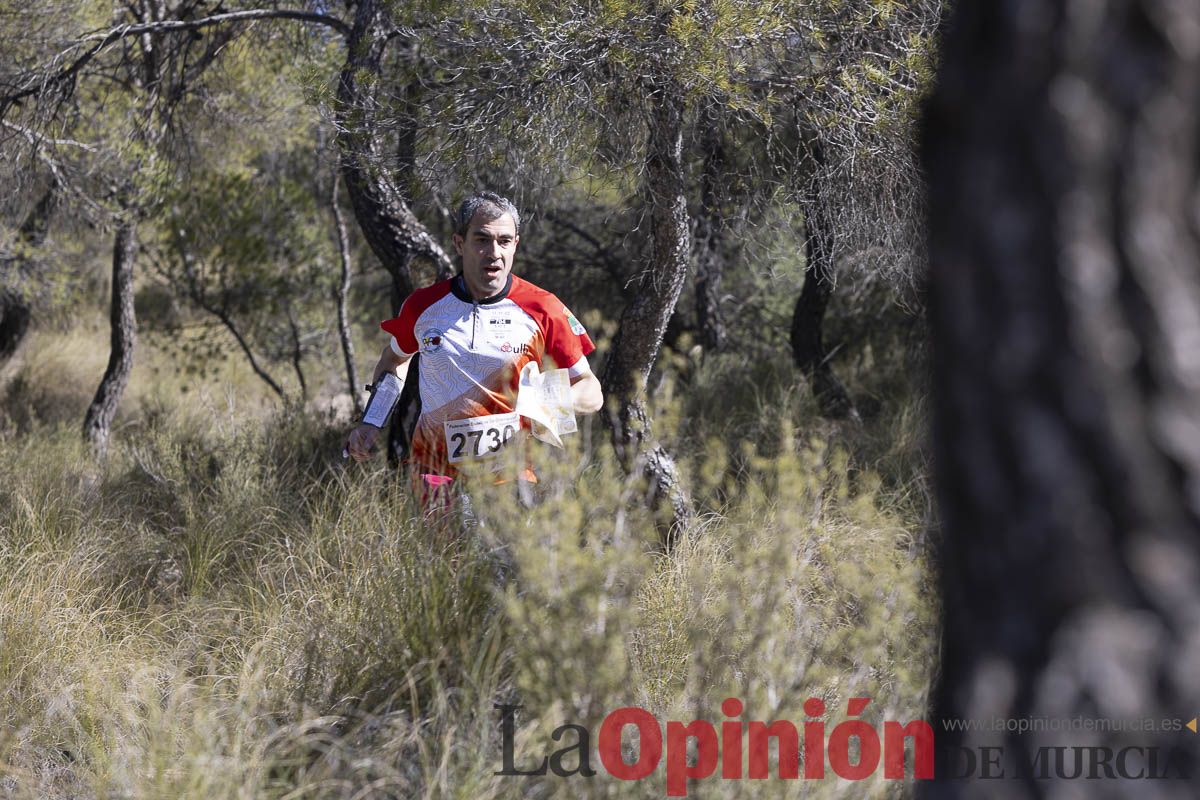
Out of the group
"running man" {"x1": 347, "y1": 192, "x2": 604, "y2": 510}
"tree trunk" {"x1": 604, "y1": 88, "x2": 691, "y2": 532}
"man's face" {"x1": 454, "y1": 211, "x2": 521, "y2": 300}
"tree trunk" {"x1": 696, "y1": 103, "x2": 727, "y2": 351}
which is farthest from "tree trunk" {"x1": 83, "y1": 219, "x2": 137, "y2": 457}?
"man's face" {"x1": 454, "y1": 211, "x2": 521, "y2": 300}

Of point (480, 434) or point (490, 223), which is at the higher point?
point (490, 223)

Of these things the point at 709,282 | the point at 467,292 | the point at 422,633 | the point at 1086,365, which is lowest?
the point at 422,633

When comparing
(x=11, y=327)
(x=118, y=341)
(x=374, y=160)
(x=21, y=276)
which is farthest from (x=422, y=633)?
(x=11, y=327)

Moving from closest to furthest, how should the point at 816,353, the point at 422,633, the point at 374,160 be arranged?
the point at 422,633, the point at 374,160, the point at 816,353

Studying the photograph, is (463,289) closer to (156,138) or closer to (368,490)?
(368,490)

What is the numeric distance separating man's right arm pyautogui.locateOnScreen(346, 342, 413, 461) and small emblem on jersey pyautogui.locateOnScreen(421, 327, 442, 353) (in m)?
0.18

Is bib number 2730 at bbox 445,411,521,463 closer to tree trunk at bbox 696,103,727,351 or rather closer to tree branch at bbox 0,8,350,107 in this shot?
tree branch at bbox 0,8,350,107

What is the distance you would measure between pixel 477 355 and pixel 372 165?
1886 millimetres

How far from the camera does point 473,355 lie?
168 inches

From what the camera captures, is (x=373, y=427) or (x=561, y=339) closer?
(x=373, y=427)

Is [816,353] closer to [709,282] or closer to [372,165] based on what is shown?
[709,282]

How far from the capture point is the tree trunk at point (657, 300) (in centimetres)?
518

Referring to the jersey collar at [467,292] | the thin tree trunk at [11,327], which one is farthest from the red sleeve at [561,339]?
the thin tree trunk at [11,327]

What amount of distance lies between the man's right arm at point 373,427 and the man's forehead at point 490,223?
24.0 inches
